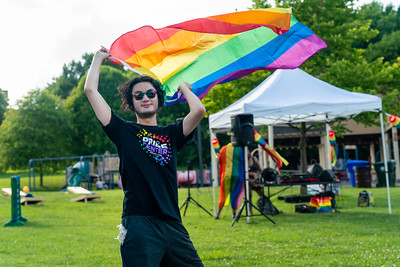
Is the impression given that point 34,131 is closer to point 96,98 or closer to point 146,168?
point 96,98

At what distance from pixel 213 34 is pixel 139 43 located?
928 mm

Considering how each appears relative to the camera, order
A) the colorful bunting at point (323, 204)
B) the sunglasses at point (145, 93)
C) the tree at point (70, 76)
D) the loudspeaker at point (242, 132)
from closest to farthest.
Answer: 1. the sunglasses at point (145, 93)
2. the loudspeaker at point (242, 132)
3. the colorful bunting at point (323, 204)
4. the tree at point (70, 76)

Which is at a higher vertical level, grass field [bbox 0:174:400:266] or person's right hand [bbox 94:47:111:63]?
person's right hand [bbox 94:47:111:63]

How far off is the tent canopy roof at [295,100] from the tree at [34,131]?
29.6 m

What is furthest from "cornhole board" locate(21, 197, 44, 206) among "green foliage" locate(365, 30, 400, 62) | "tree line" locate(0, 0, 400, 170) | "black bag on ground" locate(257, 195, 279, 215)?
"green foliage" locate(365, 30, 400, 62)

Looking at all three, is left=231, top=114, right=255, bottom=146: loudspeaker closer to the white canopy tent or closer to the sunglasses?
the white canopy tent

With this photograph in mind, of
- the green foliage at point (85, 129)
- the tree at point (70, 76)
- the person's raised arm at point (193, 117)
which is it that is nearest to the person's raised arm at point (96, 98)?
the person's raised arm at point (193, 117)

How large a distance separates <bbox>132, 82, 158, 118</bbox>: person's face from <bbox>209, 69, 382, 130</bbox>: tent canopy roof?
323 inches

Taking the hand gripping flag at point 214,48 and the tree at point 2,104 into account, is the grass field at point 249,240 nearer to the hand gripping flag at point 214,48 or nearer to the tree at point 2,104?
the hand gripping flag at point 214,48

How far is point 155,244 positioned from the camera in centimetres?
317

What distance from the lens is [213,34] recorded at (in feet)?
17.6

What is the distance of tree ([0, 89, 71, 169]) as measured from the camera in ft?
128

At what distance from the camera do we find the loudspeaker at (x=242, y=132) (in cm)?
1099

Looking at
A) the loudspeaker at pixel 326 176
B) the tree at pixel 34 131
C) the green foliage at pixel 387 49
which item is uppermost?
the green foliage at pixel 387 49
